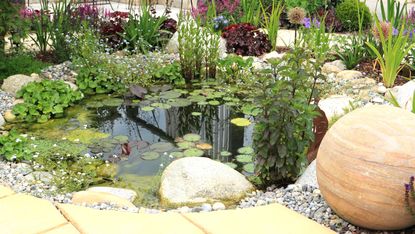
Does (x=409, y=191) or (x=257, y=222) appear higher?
(x=409, y=191)

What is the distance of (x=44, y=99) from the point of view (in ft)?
16.6

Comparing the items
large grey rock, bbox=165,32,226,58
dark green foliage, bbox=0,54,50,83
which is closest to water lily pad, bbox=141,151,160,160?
dark green foliage, bbox=0,54,50,83

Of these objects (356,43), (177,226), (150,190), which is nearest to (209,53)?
(356,43)

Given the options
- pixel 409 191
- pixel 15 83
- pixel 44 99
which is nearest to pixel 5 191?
pixel 44 99

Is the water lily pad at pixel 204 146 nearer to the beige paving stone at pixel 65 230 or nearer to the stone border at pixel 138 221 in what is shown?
the stone border at pixel 138 221

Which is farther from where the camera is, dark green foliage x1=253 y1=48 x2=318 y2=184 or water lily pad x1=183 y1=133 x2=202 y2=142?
water lily pad x1=183 y1=133 x2=202 y2=142

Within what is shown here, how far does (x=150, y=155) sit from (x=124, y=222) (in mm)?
1465

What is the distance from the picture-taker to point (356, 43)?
626 centimetres

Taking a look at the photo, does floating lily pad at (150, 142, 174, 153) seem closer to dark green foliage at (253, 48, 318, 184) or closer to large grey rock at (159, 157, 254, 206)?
large grey rock at (159, 157, 254, 206)

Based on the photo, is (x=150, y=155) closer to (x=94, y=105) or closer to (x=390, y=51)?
(x=94, y=105)

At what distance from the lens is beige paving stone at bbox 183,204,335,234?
9.05 ft

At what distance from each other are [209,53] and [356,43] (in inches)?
65.7

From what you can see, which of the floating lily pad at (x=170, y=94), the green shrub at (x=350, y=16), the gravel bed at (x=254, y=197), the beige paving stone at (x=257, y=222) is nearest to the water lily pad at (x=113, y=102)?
the floating lily pad at (x=170, y=94)

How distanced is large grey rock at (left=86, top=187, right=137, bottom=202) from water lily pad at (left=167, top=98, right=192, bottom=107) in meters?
1.88
